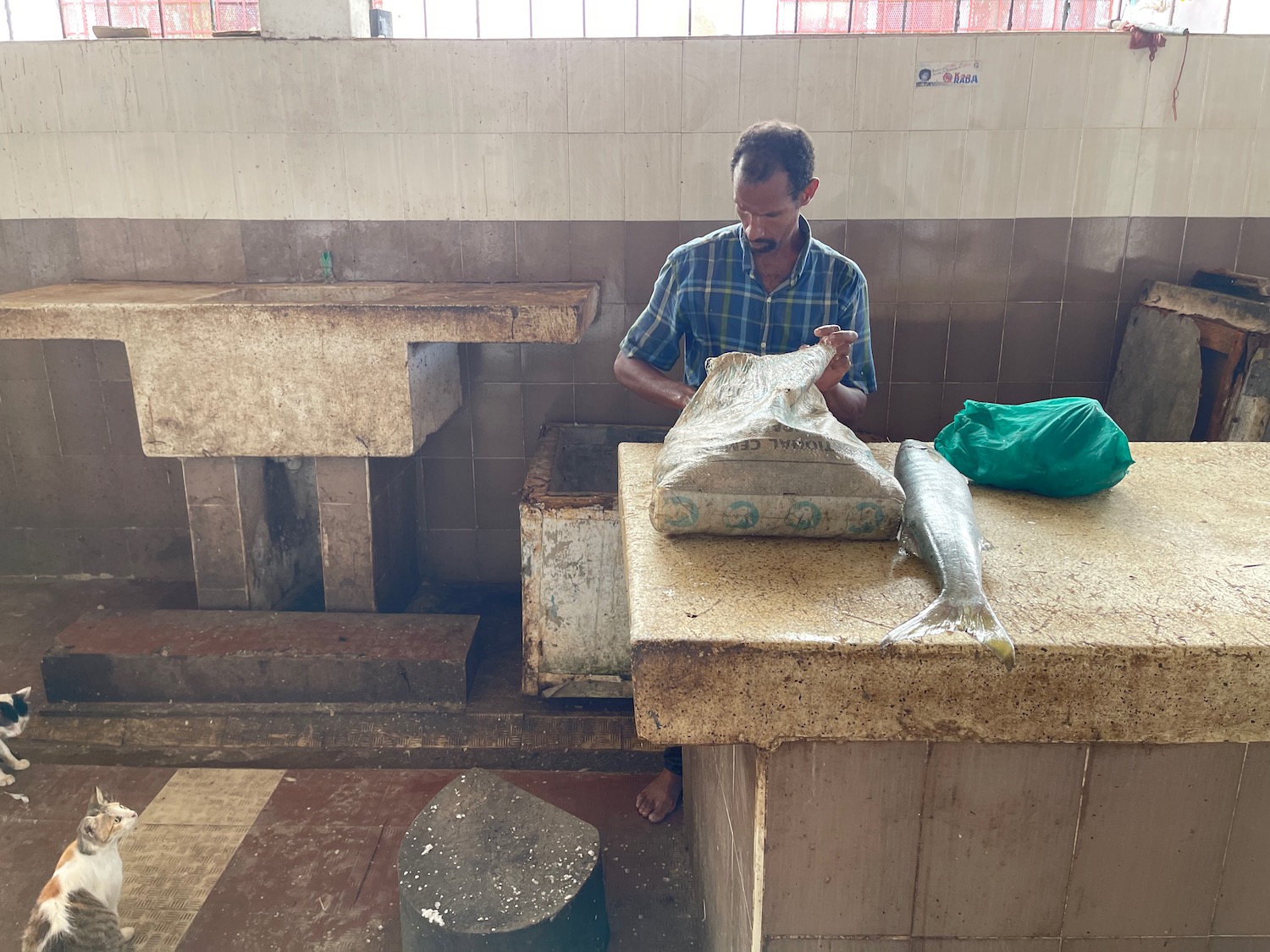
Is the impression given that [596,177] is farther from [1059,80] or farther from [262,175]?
[1059,80]

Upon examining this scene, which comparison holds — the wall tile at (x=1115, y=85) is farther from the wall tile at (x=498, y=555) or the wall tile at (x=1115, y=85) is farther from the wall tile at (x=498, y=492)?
the wall tile at (x=498, y=555)

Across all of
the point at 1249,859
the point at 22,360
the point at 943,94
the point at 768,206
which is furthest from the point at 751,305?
the point at 22,360

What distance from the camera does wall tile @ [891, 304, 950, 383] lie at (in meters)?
4.25

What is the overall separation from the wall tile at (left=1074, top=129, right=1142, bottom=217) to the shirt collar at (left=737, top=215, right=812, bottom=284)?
2188 mm

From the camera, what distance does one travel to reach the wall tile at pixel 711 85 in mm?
3971

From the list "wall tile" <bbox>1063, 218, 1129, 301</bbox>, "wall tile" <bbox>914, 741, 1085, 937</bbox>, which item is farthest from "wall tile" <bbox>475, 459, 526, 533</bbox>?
"wall tile" <bbox>914, 741, 1085, 937</bbox>

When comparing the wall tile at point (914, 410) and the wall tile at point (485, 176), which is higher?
the wall tile at point (485, 176)

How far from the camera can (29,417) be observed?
4562 millimetres

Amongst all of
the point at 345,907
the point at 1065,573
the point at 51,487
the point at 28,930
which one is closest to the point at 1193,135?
the point at 1065,573

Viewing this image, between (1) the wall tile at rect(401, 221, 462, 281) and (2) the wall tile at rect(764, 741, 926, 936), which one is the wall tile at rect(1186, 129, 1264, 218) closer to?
(1) the wall tile at rect(401, 221, 462, 281)

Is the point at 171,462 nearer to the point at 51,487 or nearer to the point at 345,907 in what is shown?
the point at 51,487

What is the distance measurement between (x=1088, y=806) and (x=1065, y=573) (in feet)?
1.25

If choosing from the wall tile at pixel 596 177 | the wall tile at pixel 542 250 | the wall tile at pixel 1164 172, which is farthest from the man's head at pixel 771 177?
the wall tile at pixel 1164 172

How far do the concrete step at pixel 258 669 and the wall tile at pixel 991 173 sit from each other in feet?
10.2
